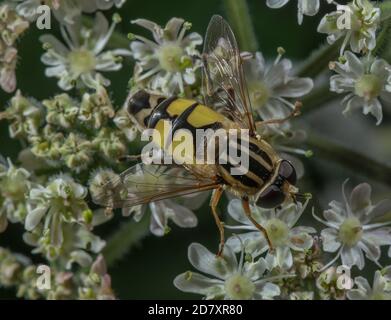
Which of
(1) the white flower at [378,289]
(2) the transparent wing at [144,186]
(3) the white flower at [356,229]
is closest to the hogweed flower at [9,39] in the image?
(2) the transparent wing at [144,186]

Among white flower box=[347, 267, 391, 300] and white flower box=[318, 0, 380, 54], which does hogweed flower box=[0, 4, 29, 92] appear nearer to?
white flower box=[318, 0, 380, 54]

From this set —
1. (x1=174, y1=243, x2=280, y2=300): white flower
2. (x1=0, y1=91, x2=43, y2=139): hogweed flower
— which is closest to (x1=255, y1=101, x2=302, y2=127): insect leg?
(x1=174, y1=243, x2=280, y2=300): white flower

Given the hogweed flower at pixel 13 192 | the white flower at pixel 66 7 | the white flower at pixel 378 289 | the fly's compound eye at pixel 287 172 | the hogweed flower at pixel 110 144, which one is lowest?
the white flower at pixel 378 289

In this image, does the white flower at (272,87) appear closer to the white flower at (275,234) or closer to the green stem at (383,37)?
the green stem at (383,37)

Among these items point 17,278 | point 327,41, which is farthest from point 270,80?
point 17,278

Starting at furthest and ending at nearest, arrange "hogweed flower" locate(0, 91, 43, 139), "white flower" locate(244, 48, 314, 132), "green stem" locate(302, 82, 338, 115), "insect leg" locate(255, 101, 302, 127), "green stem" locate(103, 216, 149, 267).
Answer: "green stem" locate(103, 216, 149, 267), "green stem" locate(302, 82, 338, 115), "white flower" locate(244, 48, 314, 132), "hogweed flower" locate(0, 91, 43, 139), "insect leg" locate(255, 101, 302, 127)

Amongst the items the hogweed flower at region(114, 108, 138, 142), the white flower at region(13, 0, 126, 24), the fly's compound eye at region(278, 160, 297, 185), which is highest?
the white flower at region(13, 0, 126, 24)
